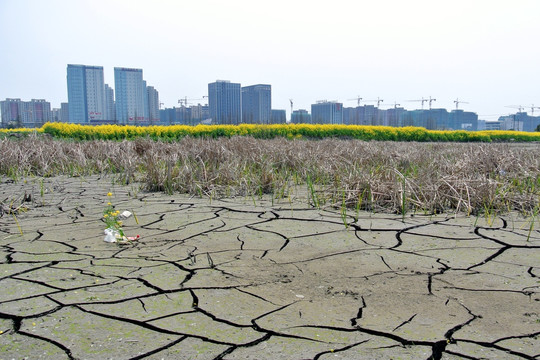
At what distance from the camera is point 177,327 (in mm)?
1525

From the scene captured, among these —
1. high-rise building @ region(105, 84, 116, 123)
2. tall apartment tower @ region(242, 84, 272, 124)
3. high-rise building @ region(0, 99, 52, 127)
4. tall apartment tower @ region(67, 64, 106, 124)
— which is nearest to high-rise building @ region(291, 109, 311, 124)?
tall apartment tower @ region(242, 84, 272, 124)

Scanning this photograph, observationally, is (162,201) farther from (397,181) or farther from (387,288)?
(387,288)

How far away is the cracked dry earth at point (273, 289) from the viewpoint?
140cm

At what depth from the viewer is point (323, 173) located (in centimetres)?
490

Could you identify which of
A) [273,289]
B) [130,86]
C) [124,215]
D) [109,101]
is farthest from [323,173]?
[130,86]

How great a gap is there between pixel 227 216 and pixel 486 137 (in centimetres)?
2221

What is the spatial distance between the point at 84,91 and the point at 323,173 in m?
125

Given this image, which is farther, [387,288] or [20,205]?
[20,205]

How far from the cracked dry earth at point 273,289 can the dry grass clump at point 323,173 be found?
40 cm

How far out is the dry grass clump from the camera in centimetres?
360

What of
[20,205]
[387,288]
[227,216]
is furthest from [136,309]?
[20,205]

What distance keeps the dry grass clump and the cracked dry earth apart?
0.40m

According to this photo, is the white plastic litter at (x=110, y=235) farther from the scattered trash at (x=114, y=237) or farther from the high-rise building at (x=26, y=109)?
Result: the high-rise building at (x=26, y=109)

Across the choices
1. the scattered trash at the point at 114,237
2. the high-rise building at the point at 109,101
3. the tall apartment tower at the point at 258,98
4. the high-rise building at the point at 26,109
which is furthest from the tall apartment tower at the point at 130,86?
the scattered trash at the point at 114,237
